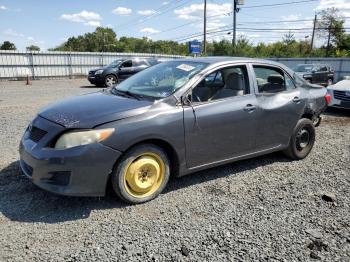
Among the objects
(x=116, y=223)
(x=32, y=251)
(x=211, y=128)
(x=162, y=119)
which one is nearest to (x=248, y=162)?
(x=211, y=128)

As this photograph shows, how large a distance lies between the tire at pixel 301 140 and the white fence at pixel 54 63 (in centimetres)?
2107

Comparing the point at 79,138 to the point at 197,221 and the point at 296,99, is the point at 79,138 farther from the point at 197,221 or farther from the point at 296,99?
the point at 296,99

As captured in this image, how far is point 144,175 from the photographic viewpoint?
12.3 ft

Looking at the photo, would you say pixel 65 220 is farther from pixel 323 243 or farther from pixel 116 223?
pixel 323 243

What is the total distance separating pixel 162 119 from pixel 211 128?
28.2 inches

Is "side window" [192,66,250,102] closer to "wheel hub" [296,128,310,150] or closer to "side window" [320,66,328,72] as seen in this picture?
"wheel hub" [296,128,310,150]

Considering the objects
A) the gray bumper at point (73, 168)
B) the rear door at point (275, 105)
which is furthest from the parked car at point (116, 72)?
the gray bumper at point (73, 168)

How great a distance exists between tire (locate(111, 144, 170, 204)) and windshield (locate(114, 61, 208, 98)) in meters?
0.74

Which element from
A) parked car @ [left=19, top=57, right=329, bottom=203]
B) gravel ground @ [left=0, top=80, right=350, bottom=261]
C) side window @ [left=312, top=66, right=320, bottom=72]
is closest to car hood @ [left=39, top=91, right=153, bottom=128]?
parked car @ [left=19, top=57, right=329, bottom=203]

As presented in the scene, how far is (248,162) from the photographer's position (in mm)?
5301

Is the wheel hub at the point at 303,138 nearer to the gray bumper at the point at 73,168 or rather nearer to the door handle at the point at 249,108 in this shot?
the door handle at the point at 249,108

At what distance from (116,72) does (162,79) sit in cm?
1505

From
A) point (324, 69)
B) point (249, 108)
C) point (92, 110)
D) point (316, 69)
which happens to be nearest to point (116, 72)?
point (316, 69)

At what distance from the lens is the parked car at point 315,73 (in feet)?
62.2
